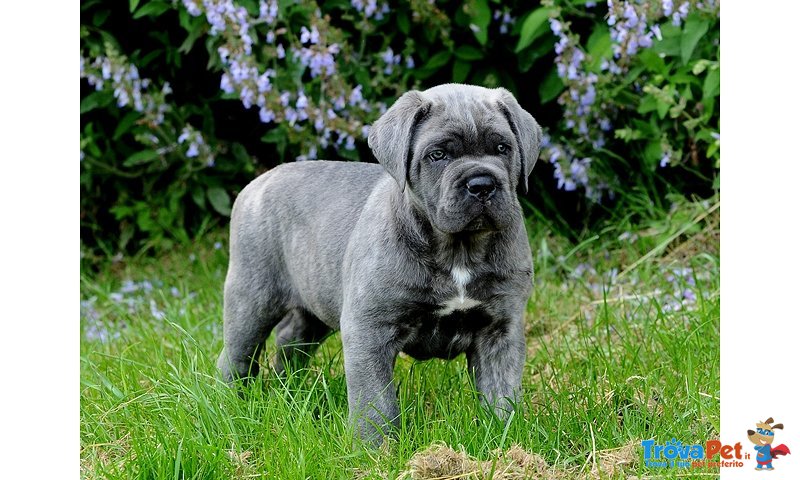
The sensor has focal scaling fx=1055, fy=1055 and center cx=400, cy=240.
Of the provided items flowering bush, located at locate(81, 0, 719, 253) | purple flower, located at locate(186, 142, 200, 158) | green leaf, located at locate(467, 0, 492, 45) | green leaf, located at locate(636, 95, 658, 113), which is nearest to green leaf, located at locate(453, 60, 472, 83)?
flowering bush, located at locate(81, 0, 719, 253)

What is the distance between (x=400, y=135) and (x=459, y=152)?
236mm

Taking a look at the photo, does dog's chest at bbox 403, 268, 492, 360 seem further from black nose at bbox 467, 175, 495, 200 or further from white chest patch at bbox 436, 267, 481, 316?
black nose at bbox 467, 175, 495, 200

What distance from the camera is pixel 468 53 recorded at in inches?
263

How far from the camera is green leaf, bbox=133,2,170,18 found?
6.42 meters

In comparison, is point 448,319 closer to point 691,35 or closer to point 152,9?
point 691,35

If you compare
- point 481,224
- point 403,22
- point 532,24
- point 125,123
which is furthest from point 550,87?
point 481,224

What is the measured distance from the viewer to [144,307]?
657 centimetres

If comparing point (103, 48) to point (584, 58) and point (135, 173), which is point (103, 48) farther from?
point (584, 58)

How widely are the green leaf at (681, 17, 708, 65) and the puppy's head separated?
207 centimetres

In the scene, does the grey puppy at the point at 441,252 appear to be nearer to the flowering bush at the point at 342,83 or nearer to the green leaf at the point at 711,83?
the green leaf at the point at 711,83

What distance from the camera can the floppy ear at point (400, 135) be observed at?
393 centimetres

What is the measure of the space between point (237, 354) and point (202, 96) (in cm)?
302
